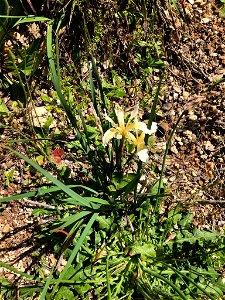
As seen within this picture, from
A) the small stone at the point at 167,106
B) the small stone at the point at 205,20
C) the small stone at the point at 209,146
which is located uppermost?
Answer: the small stone at the point at 205,20

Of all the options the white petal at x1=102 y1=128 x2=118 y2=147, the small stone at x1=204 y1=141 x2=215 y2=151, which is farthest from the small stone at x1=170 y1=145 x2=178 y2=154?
the white petal at x1=102 y1=128 x2=118 y2=147

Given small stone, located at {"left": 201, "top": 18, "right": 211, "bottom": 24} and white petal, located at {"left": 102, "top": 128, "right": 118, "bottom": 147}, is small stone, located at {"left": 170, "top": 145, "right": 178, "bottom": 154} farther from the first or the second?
small stone, located at {"left": 201, "top": 18, "right": 211, "bottom": 24}

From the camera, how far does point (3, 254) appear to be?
74.9 inches

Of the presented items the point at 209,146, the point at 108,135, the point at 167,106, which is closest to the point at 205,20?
the point at 167,106

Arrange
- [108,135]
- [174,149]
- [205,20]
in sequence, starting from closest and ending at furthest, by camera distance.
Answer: [108,135] < [174,149] < [205,20]

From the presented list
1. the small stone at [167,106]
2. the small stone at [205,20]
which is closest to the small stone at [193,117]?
the small stone at [167,106]

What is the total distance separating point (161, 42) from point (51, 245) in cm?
136

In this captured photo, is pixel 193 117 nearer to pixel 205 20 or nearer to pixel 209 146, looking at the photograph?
pixel 209 146

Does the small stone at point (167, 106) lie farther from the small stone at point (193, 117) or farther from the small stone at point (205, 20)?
the small stone at point (205, 20)

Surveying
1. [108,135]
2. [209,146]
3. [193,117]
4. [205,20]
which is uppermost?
[205,20]

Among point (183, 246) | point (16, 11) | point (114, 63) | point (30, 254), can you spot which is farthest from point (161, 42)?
point (30, 254)

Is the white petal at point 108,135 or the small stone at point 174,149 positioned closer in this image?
the white petal at point 108,135

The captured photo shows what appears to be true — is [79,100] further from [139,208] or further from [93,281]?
[93,281]

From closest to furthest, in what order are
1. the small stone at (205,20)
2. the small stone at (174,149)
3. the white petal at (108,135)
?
the white petal at (108,135) → the small stone at (174,149) → the small stone at (205,20)
